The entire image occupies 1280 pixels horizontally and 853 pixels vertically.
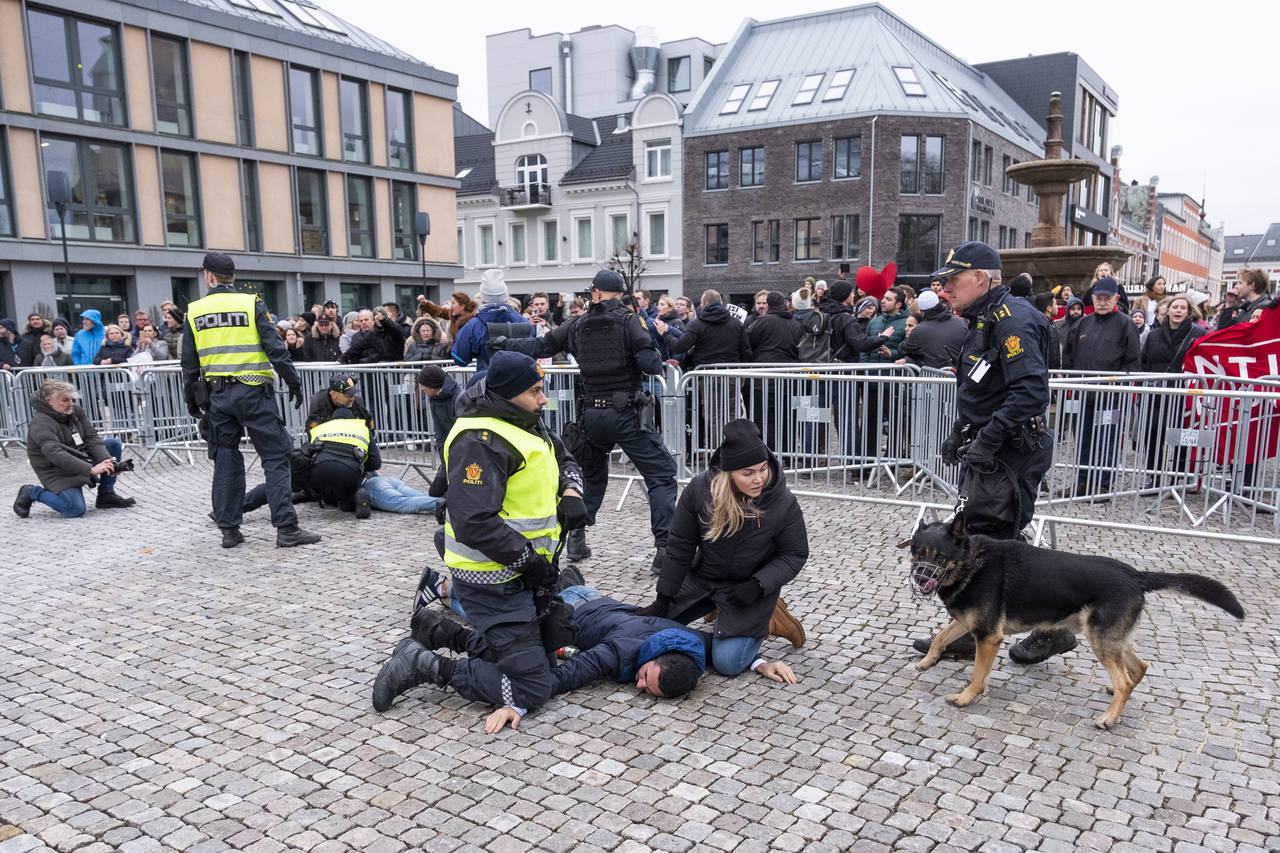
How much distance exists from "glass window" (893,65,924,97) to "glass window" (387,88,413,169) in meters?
20.4

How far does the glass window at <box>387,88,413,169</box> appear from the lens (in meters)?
30.4

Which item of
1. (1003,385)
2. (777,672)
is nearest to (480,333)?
(777,672)

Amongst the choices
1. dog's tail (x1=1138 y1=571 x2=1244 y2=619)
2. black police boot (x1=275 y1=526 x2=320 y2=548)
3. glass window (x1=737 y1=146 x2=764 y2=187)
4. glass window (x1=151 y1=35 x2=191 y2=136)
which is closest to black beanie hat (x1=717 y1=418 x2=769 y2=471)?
dog's tail (x1=1138 y1=571 x2=1244 y2=619)

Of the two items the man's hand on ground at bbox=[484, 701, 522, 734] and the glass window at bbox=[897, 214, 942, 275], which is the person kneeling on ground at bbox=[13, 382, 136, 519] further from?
the glass window at bbox=[897, 214, 942, 275]

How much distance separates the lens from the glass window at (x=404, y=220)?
3075 centimetres

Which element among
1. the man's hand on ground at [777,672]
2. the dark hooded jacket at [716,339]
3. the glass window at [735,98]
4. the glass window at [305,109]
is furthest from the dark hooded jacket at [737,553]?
the glass window at [735,98]

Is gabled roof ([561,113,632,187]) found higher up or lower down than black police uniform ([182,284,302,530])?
higher up

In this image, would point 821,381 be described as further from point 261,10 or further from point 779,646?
point 261,10

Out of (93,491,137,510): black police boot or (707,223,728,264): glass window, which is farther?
(707,223,728,264): glass window

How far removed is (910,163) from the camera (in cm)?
3656

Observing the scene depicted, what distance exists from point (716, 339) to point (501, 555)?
662cm

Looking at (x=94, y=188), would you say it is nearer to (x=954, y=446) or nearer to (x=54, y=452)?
(x=54, y=452)

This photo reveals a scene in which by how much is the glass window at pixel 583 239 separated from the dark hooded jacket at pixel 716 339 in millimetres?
34469

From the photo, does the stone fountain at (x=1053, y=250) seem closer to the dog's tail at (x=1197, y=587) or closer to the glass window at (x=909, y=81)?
the dog's tail at (x=1197, y=587)
